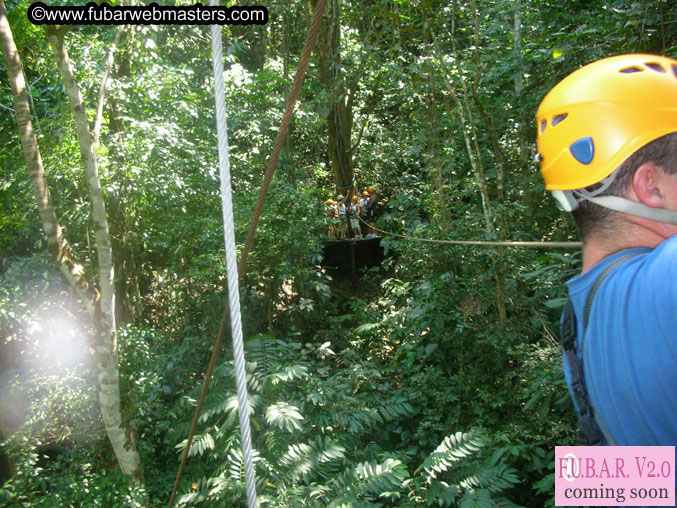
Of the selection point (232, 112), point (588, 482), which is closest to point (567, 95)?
point (588, 482)

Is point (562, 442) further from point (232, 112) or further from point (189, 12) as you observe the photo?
point (232, 112)

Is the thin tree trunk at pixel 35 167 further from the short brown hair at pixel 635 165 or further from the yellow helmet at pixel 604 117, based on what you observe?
the short brown hair at pixel 635 165

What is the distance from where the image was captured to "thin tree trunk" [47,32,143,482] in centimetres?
307

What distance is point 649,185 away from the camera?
0.85 meters

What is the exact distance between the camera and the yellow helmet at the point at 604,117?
2.88 ft

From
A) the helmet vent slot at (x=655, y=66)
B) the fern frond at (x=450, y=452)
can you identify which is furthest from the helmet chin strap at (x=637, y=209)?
the fern frond at (x=450, y=452)

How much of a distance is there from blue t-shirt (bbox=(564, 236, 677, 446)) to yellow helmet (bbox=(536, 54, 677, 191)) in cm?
20

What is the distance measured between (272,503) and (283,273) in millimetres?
3210

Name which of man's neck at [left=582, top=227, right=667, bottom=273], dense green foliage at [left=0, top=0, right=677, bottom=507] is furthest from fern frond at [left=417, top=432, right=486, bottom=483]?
man's neck at [left=582, top=227, right=667, bottom=273]

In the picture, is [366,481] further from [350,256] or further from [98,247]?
[350,256]

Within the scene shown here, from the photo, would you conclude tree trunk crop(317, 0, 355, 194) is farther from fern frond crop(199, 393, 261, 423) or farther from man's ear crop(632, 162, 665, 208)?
man's ear crop(632, 162, 665, 208)

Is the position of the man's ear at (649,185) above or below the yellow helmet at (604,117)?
below

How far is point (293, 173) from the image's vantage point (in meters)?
7.12

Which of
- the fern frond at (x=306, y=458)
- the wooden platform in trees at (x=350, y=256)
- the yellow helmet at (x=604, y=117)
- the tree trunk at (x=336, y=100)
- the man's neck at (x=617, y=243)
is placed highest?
the tree trunk at (x=336, y=100)
